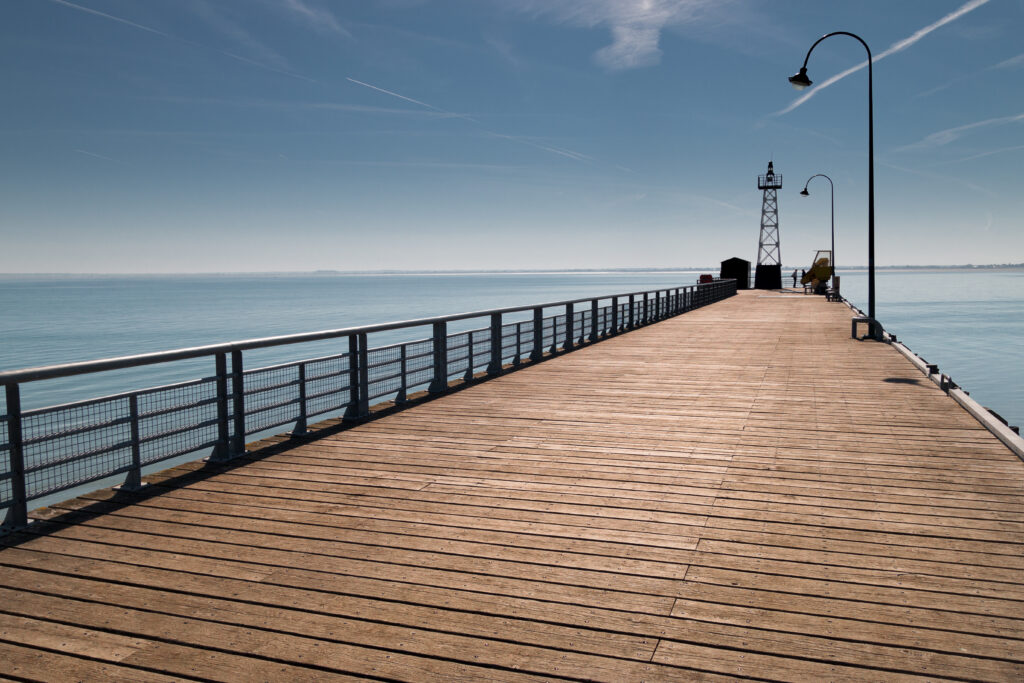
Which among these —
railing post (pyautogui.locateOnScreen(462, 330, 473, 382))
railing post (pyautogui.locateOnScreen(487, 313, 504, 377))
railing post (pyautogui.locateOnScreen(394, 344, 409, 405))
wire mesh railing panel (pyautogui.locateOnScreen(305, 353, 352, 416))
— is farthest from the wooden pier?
railing post (pyautogui.locateOnScreen(487, 313, 504, 377))

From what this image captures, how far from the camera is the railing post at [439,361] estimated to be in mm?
10164

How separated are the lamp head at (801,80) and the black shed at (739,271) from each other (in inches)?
1832

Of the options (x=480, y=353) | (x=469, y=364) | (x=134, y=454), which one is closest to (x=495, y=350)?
(x=480, y=353)

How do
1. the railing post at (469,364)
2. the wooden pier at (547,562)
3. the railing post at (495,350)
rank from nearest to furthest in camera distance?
the wooden pier at (547,562) < the railing post at (469,364) < the railing post at (495,350)

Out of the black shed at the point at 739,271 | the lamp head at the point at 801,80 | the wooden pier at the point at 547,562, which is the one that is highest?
the lamp head at the point at 801,80

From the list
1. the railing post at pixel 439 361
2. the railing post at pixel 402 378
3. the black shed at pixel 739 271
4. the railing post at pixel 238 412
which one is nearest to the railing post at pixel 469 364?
the railing post at pixel 439 361

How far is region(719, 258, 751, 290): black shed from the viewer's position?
64125 mm

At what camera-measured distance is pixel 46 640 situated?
11.0ft

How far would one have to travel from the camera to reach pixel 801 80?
18344 mm

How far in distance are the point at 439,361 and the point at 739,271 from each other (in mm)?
59217

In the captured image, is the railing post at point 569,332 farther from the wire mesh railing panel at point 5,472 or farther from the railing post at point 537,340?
the wire mesh railing panel at point 5,472

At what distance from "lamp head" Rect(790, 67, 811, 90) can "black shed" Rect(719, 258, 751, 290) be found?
153ft

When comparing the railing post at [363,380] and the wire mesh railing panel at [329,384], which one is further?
the railing post at [363,380]

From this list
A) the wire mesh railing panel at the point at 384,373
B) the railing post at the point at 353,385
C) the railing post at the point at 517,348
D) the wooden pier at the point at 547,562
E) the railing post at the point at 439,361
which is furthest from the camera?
the railing post at the point at 517,348
